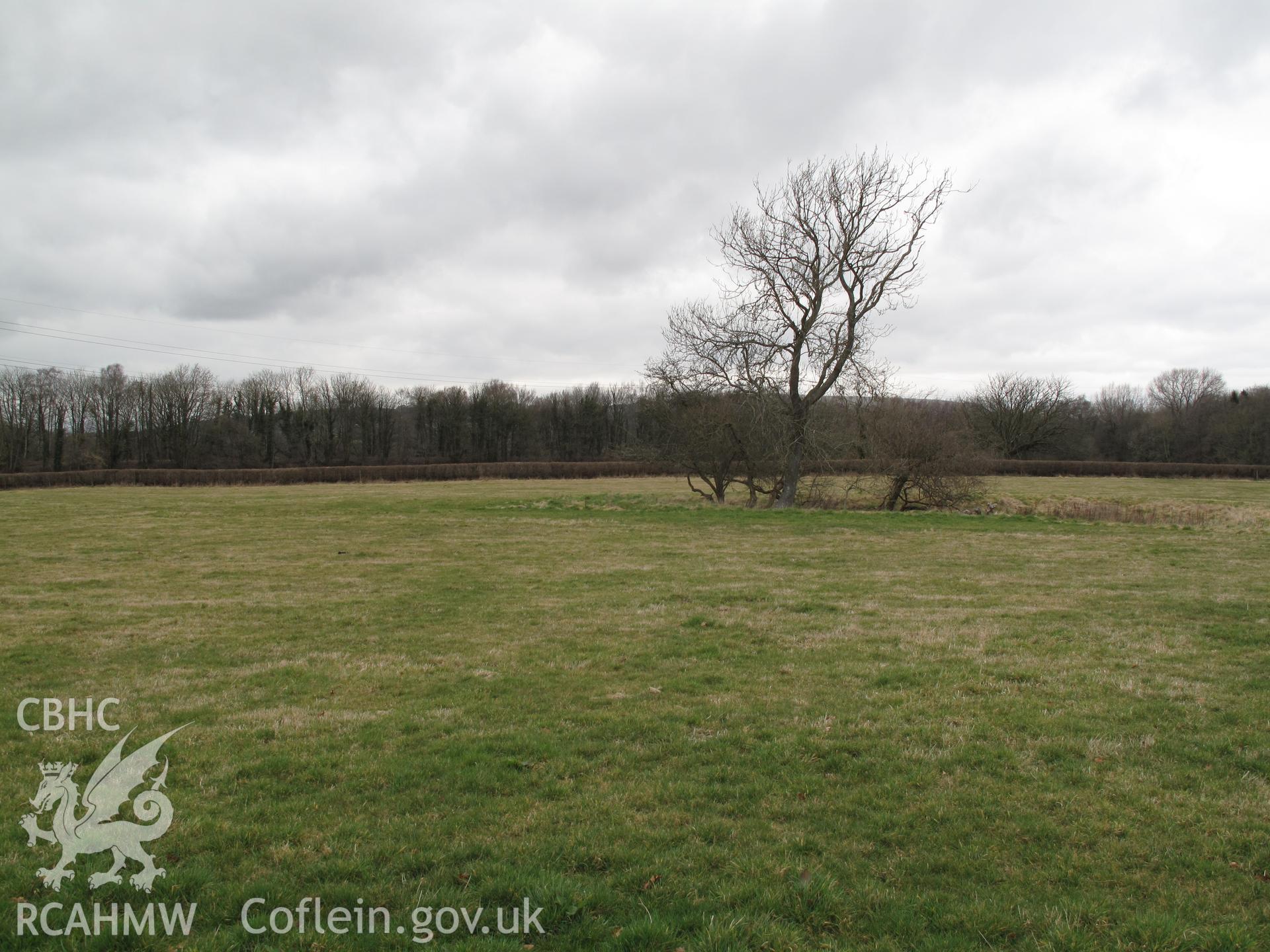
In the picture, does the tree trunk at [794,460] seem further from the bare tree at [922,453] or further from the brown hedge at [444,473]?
the brown hedge at [444,473]

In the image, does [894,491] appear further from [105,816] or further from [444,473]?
[444,473]

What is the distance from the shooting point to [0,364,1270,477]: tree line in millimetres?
86188

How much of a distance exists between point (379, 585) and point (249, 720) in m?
7.10

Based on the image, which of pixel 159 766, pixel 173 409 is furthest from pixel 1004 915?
pixel 173 409

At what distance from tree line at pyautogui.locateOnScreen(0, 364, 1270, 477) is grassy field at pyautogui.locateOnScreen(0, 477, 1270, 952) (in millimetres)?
52397

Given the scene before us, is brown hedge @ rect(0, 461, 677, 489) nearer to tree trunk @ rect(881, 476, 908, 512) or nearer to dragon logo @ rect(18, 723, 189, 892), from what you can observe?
tree trunk @ rect(881, 476, 908, 512)

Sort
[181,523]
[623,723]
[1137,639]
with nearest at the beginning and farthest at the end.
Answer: [623,723], [1137,639], [181,523]

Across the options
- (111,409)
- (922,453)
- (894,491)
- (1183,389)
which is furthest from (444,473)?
(1183,389)

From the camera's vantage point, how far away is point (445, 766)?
529 centimetres

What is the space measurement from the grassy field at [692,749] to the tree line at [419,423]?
52397 millimetres

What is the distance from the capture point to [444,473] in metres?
65.2

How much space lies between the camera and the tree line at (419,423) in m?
86.2

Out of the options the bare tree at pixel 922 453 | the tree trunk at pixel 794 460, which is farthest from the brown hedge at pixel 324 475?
the bare tree at pixel 922 453

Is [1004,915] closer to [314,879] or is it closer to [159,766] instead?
[314,879]
